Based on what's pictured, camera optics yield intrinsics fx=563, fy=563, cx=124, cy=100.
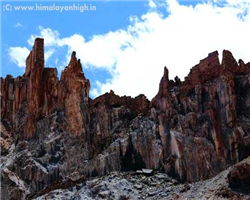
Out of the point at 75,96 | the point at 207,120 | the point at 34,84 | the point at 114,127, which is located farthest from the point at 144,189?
the point at 34,84

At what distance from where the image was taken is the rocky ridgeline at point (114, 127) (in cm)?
6894

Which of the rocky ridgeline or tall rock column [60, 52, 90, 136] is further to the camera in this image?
tall rock column [60, 52, 90, 136]

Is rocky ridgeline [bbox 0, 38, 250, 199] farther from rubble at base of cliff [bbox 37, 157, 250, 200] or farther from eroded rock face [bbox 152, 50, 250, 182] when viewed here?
rubble at base of cliff [bbox 37, 157, 250, 200]

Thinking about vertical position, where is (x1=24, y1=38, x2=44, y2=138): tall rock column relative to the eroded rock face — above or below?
above

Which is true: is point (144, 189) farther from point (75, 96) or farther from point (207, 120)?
point (75, 96)

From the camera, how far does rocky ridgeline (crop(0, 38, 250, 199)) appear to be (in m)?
68.9

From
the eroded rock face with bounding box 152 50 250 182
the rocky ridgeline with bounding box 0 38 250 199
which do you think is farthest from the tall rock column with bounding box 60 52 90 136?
the eroded rock face with bounding box 152 50 250 182

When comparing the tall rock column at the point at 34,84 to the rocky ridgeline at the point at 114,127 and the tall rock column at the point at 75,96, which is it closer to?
the rocky ridgeline at the point at 114,127

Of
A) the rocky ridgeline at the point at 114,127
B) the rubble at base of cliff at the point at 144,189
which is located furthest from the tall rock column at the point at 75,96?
the rubble at base of cliff at the point at 144,189

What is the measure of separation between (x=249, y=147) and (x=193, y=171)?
7.57 meters

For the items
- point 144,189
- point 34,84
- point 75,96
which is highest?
point 34,84

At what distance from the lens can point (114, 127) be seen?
82938 millimetres

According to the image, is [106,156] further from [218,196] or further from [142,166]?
[218,196]

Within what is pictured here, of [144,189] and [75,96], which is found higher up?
[75,96]
